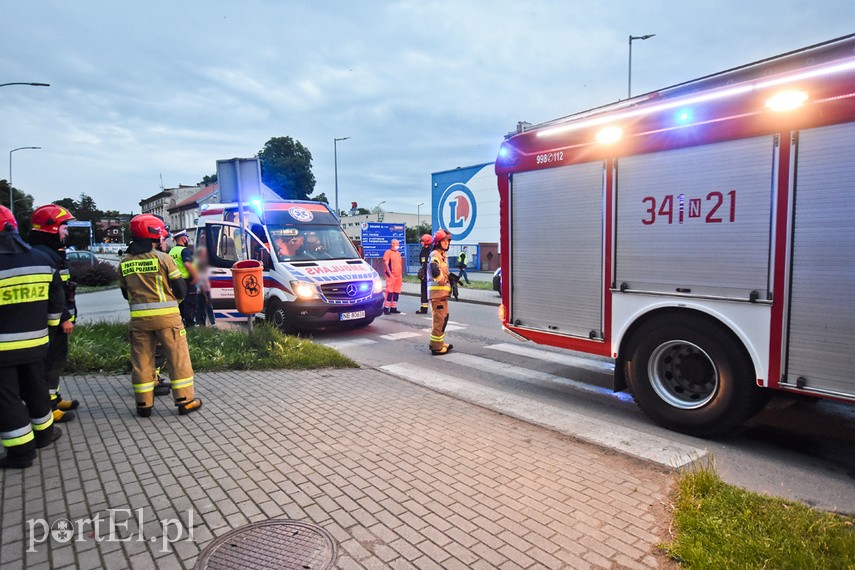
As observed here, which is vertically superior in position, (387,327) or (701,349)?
(701,349)

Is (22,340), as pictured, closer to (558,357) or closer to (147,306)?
(147,306)

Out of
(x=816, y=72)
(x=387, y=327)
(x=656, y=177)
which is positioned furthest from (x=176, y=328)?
(x=387, y=327)

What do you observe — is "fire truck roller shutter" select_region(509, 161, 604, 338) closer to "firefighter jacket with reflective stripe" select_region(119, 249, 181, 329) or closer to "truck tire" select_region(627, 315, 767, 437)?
"truck tire" select_region(627, 315, 767, 437)

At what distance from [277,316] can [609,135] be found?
6968mm

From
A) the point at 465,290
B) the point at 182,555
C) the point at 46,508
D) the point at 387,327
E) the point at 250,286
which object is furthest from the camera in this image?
the point at 465,290

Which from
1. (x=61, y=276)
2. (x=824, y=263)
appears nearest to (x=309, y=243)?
(x=61, y=276)

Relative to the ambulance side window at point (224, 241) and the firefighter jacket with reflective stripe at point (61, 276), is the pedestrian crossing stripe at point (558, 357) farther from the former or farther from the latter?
the firefighter jacket with reflective stripe at point (61, 276)

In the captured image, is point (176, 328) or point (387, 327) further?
point (387, 327)

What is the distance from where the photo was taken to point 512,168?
611 centimetres

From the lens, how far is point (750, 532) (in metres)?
2.91

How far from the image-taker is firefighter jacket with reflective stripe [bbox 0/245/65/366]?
148 inches

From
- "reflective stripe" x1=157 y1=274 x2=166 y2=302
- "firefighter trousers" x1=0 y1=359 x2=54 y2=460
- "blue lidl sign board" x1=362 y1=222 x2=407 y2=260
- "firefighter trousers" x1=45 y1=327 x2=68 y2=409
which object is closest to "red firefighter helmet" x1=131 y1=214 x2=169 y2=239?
"reflective stripe" x1=157 y1=274 x2=166 y2=302

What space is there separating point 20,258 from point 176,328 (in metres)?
1.41

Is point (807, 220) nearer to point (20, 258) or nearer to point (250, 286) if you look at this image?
point (20, 258)
